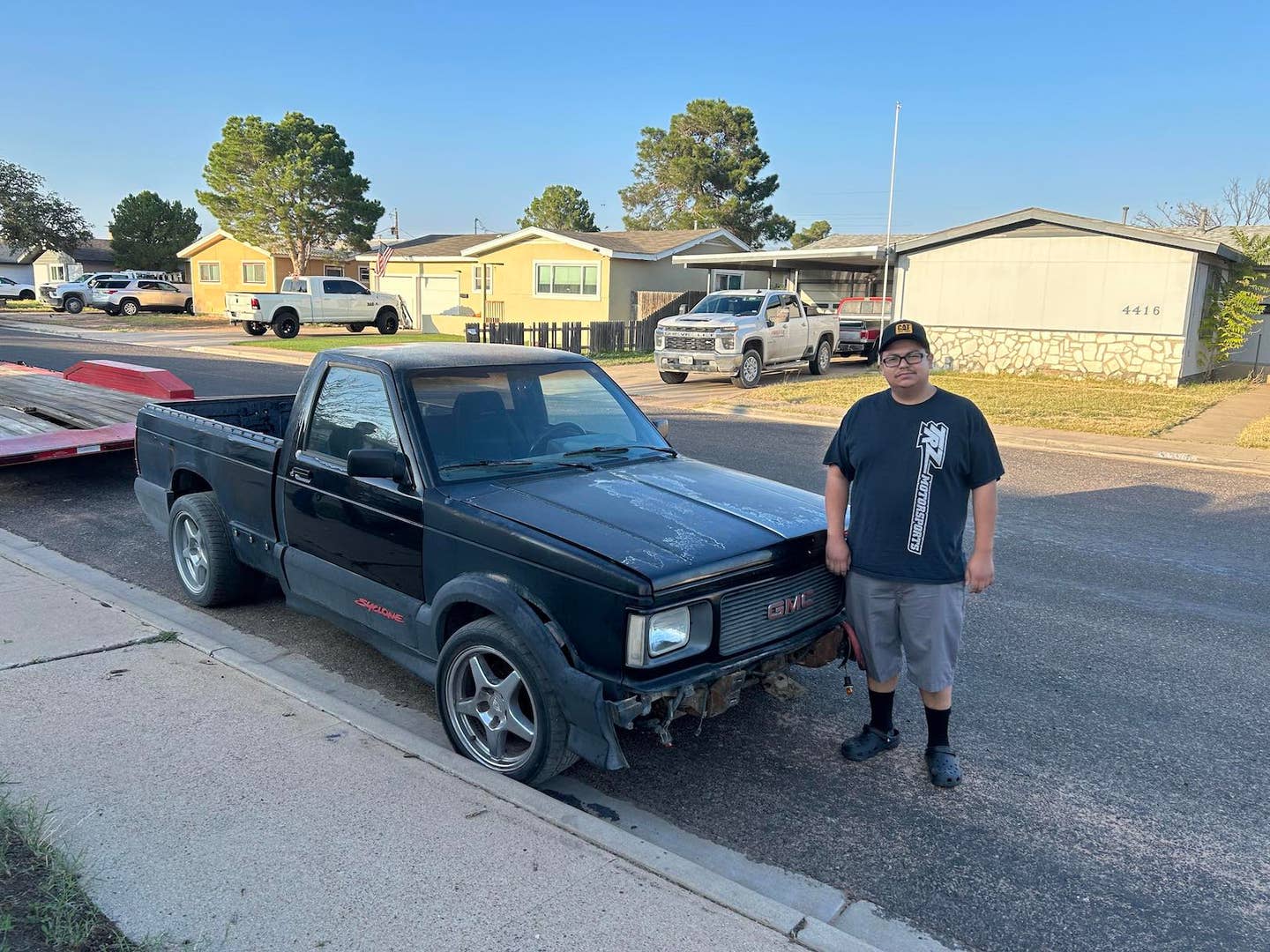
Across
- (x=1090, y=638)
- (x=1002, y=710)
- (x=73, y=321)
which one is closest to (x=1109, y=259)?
(x=1090, y=638)

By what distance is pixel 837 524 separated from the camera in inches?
156

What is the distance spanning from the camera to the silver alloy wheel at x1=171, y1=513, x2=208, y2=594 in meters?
5.78

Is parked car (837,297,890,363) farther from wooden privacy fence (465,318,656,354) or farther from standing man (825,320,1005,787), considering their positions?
standing man (825,320,1005,787)

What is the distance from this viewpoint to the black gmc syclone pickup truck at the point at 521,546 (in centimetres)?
350

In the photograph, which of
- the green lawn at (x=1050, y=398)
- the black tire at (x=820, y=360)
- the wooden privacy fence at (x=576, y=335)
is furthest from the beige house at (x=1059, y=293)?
the wooden privacy fence at (x=576, y=335)

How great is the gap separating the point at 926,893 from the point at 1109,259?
19.4 m

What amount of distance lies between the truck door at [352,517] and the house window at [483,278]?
28.0 m

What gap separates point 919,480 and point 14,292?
205 feet

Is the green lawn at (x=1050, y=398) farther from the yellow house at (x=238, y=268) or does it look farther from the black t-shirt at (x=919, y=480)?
the yellow house at (x=238, y=268)

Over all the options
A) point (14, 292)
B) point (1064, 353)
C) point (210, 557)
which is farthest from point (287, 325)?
point (14, 292)

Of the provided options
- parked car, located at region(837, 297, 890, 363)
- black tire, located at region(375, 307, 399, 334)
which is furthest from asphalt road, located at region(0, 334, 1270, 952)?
black tire, located at region(375, 307, 399, 334)

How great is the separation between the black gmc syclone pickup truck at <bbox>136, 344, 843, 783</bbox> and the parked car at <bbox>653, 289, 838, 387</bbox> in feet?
45.5

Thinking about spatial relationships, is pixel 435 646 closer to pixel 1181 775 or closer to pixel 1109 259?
pixel 1181 775

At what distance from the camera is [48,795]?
11.1ft
